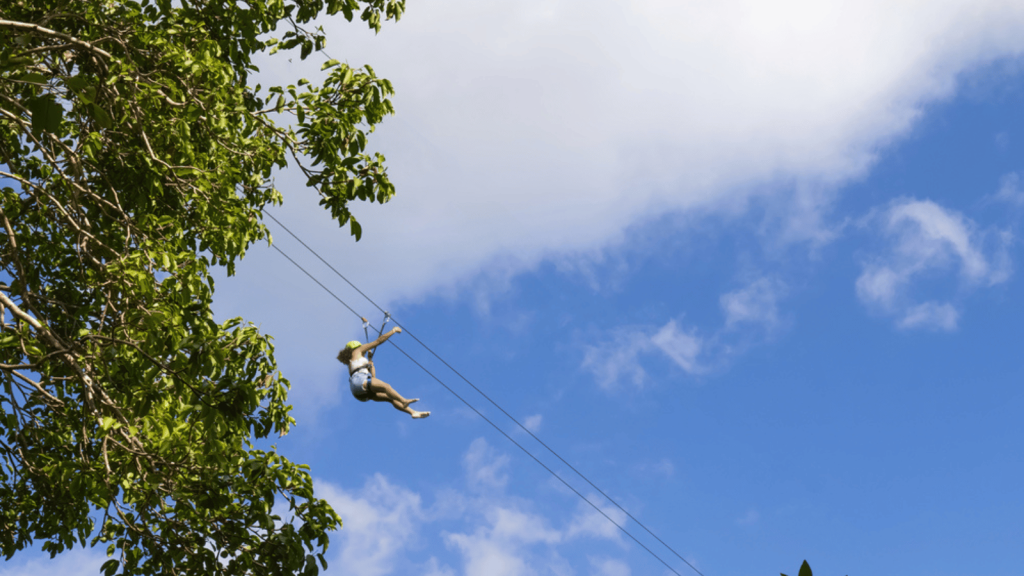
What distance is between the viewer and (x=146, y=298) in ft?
21.9

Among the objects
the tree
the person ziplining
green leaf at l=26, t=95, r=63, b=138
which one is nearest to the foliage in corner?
green leaf at l=26, t=95, r=63, b=138

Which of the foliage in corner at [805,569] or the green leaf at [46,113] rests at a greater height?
the green leaf at [46,113]

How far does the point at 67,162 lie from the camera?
7.20 meters

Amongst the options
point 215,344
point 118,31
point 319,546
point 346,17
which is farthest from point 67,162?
point 319,546

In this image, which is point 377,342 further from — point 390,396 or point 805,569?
point 805,569

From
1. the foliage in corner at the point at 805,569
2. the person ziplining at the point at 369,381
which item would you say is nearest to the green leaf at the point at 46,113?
the foliage in corner at the point at 805,569

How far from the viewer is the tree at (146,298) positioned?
6.47 m

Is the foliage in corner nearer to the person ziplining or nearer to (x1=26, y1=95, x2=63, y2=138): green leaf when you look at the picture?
(x1=26, y1=95, x2=63, y2=138): green leaf

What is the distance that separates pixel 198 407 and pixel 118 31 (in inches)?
128

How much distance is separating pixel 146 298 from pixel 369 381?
5.95 metres

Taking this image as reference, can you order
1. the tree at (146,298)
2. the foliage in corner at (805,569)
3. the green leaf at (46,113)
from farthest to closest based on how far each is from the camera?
the tree at (146,298) < the green leaf at (46,113) < the foliage in corner at (805,569)

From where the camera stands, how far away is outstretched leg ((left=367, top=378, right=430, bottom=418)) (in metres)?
12.4

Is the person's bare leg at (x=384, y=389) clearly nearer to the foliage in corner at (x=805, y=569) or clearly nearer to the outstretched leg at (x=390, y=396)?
the outstretched leg at (x=390, y=396)

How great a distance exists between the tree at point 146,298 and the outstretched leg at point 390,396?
4.11 metres
